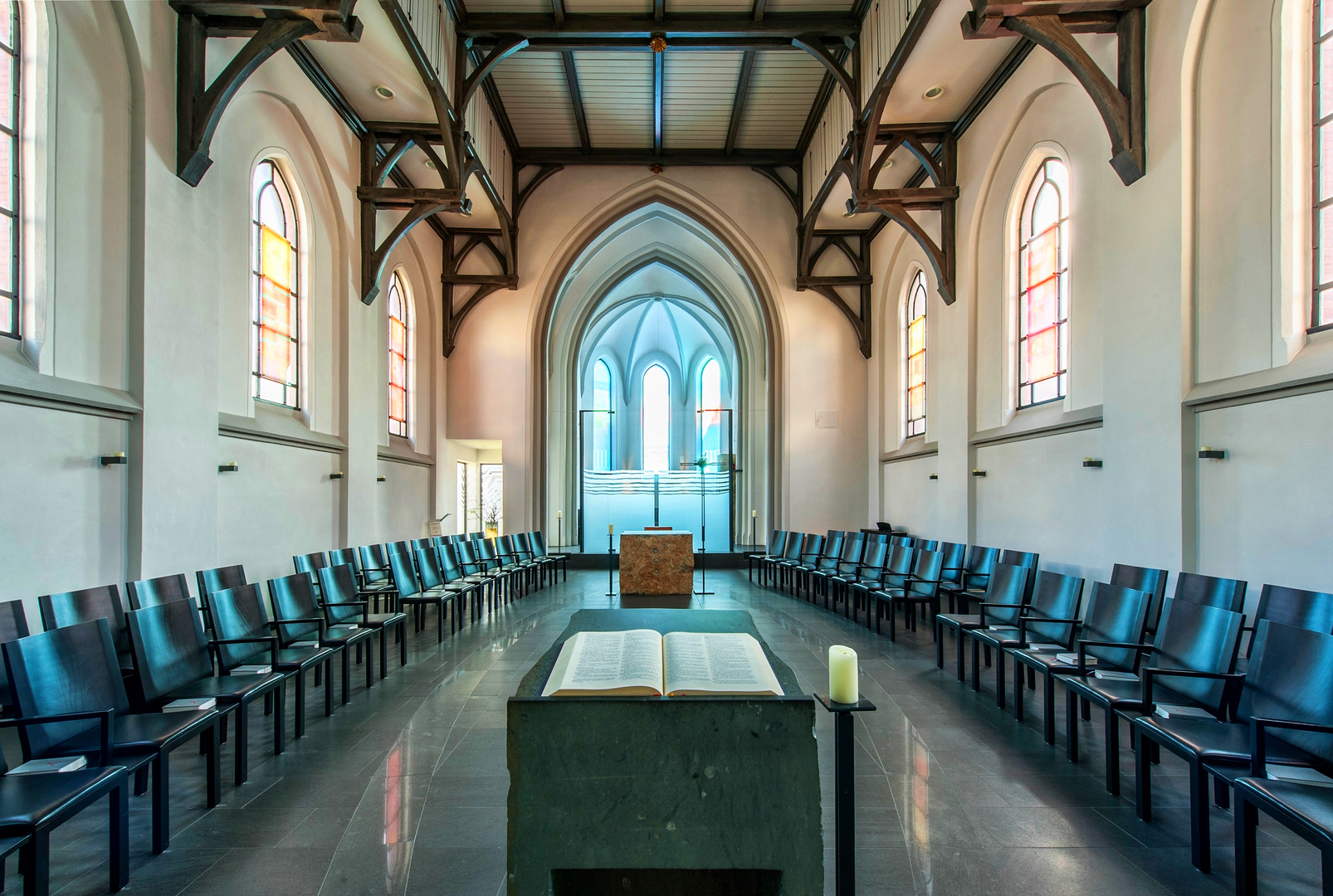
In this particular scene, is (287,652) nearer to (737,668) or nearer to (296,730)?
(296,730)

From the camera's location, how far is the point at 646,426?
24.1 metres

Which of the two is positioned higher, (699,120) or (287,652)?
(699,120)

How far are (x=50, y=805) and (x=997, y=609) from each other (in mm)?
5505

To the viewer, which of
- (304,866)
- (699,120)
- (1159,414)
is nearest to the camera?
(304,866)

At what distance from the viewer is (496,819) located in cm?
299

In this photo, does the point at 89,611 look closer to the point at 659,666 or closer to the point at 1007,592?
the point at 659,666

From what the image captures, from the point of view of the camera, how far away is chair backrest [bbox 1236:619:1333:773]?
100.0 inches

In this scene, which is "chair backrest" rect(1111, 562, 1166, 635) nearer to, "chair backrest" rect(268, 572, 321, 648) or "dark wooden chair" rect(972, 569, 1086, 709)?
"dark wooden chair" rect(972, 569, 1086, 709)

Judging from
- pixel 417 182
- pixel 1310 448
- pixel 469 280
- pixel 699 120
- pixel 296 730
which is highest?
pixel 699 120

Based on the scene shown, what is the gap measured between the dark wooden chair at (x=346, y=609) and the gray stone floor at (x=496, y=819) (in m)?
0.55

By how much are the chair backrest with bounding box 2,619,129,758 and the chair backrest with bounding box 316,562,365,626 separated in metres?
1.96

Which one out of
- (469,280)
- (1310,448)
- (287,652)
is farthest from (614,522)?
(1310,448)

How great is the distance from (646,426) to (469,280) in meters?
12.6

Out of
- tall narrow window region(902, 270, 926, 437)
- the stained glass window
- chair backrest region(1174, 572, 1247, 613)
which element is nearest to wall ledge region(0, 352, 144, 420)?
chair backrest region(1174, 572, 1247, 613)
